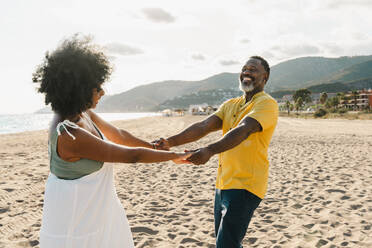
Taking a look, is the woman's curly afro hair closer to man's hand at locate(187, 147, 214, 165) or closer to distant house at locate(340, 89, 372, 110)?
man's hand at locate(187, 147, 214, 165)

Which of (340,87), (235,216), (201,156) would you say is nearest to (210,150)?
(201,156)

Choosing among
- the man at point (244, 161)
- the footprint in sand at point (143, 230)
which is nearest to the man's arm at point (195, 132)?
the man at point (244, 161)

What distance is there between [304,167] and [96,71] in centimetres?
857

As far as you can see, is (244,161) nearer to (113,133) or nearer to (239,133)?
(239,133)

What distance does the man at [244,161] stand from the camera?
92.4 inches

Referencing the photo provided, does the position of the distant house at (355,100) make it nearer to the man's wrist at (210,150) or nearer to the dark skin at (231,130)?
the dark skin at (231,130)

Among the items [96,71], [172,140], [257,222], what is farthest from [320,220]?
[96,71]

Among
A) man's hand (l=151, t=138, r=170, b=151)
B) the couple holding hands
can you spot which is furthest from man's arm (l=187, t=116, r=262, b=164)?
man's hand (l=151, t=138, r=170, b=151)

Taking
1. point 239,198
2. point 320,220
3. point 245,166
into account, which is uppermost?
point 245,166

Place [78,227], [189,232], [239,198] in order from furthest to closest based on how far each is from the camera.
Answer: [189,232] < [239,198] < [78,227]

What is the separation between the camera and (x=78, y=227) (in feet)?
5.58

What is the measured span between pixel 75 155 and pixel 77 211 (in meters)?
0.35

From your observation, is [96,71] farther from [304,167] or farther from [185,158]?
[304,167]

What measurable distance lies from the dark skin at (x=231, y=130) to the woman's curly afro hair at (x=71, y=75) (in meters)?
1.21
